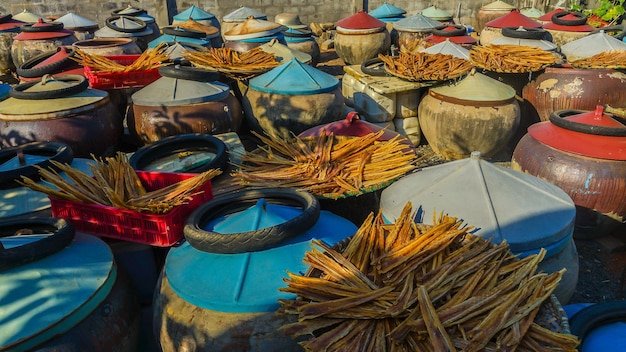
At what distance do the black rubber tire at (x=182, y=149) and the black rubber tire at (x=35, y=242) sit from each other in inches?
56.4

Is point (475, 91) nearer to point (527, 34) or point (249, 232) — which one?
point (527, 34)

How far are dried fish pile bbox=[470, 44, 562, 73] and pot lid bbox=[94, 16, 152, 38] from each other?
10.3 m

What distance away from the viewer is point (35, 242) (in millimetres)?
3689

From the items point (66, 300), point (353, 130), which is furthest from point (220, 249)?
point (353, 130)

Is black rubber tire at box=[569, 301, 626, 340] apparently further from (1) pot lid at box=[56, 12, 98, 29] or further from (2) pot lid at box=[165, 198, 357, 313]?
(1) pot lid at box=[56, 12, 98, 29]

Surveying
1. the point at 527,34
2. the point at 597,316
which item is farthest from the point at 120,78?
the point at 527,34

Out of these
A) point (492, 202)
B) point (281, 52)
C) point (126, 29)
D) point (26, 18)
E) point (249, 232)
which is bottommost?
point (492, 202)

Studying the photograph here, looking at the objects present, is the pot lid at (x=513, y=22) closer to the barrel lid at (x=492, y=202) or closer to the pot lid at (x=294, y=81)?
the pot lid at (x=294, y=81)

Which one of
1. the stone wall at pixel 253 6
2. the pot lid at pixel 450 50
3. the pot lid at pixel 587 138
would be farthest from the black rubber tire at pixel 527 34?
the stone wall at pixel 253 6

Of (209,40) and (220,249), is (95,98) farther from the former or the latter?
(209,40)

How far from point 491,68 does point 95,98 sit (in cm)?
820

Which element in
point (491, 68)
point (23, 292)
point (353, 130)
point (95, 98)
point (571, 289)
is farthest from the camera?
point (491, 68)

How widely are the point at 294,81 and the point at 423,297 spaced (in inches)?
232

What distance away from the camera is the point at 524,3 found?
78.2ft
